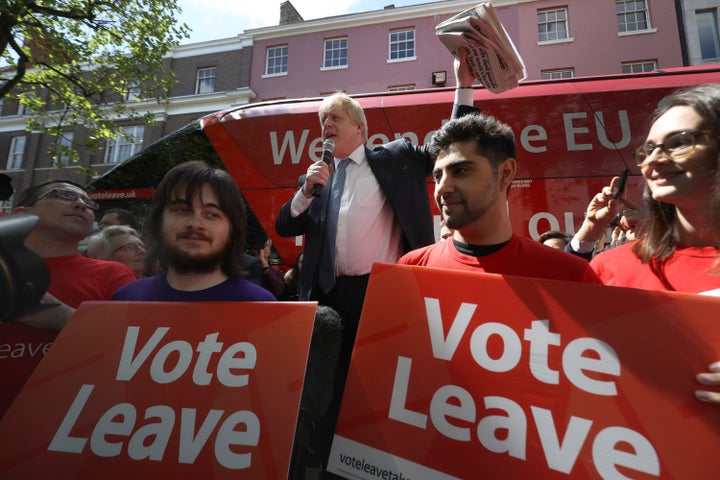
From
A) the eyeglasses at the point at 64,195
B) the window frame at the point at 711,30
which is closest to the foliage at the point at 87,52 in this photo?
the eyeglasses at the point at 64,195

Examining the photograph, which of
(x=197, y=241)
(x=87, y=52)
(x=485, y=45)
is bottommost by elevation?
(x=197, y=241)

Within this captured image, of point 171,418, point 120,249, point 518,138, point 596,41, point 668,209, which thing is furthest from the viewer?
point 596,41

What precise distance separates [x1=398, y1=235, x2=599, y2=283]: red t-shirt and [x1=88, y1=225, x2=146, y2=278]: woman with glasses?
225cm

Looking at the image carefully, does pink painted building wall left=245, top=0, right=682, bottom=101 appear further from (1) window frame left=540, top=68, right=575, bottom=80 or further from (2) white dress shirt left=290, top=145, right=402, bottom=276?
(2) white dress shirt left=290, top=145, right=402, bottom=276

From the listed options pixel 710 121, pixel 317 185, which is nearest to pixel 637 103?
pixel 710 121

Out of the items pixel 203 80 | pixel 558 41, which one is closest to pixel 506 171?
pixel 558 41

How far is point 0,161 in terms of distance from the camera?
20.5 meters

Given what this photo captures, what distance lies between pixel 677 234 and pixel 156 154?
17.1ft

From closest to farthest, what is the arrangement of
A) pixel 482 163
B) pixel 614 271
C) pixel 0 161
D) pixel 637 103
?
pixel 614 271 → pixel 482 163 → pixel 637 103 → pixel 0 161

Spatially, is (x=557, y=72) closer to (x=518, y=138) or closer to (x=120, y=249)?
(x=518, y=138)

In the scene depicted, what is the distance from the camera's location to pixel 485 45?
1.67 metres

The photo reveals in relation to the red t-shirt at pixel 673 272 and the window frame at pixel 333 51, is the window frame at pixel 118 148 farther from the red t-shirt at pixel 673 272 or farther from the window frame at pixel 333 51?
the red t-shirt at pixel 673 272

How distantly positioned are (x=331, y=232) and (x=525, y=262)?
3.10ft

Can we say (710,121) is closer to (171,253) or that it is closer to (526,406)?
(526,406)
